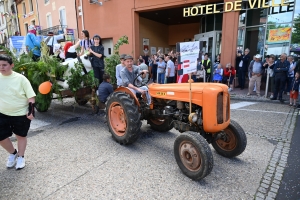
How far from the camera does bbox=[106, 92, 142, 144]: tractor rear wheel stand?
11.1ft

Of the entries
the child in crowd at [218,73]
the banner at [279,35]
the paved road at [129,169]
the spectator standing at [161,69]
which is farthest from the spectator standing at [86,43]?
the banner at [279,35]

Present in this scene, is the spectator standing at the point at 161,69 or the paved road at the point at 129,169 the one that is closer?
the paved road at the point at 129,169

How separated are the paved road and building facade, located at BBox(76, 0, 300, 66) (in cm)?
600

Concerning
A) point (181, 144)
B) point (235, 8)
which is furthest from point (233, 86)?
point (181, 144)

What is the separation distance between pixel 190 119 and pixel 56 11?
57.5 feet

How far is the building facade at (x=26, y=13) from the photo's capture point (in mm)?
19516

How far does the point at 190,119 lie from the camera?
9.18 ft

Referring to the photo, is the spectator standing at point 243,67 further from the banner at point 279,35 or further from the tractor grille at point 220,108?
the tractor grille at point 220,108

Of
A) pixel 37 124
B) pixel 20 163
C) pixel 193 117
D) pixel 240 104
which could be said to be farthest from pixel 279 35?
pixel 20 163

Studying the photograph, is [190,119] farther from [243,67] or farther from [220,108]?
[243,67]

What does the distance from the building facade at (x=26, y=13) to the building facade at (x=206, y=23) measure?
8155 millimetres

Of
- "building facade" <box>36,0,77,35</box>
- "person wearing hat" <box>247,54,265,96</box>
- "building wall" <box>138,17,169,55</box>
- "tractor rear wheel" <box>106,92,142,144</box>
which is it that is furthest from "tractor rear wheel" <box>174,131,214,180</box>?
"building facade" <box>36,0,77,35</box>

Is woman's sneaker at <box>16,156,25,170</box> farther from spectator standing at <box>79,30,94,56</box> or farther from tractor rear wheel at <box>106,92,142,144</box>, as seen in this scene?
spectator standing at <box>79,30,94,56</box>

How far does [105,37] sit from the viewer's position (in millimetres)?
13523
